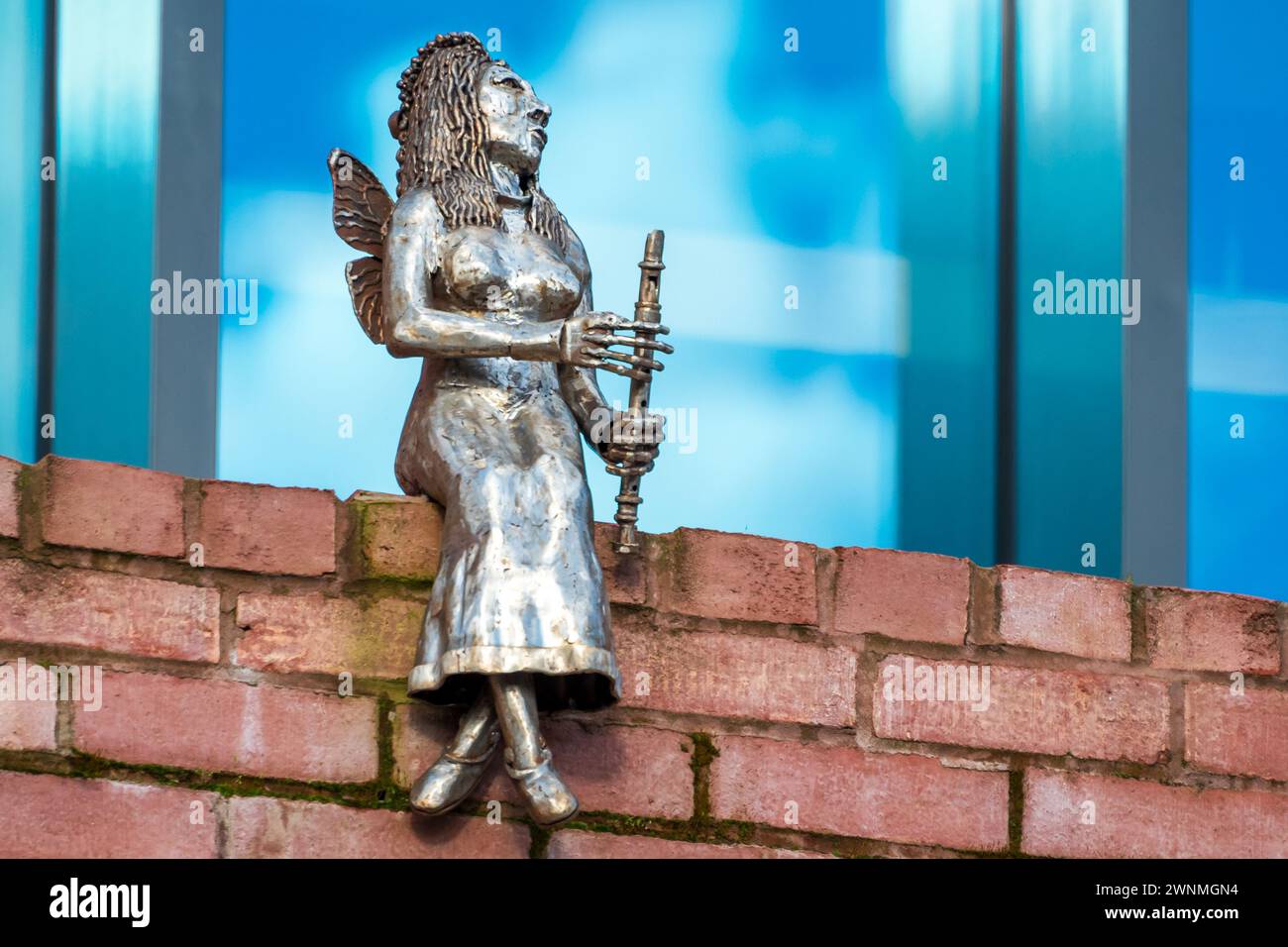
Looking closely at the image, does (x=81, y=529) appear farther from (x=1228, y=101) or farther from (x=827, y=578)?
(x=1228, y=101)

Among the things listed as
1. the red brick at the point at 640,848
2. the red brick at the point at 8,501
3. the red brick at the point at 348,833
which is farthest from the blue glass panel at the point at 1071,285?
the red brick at the point at 8,501

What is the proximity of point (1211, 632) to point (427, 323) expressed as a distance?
1.58 meters

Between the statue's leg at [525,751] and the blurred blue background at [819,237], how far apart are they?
1586 millimetres

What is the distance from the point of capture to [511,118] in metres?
3.97

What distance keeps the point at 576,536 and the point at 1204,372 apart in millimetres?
2340

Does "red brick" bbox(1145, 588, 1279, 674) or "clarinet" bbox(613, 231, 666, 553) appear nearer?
Result: "clarinet" bbox(613, 231, 666, 553)

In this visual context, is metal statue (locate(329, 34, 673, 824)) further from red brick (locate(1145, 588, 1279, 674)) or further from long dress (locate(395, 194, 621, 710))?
red brick (locate(1145, 588, 1279, 674))

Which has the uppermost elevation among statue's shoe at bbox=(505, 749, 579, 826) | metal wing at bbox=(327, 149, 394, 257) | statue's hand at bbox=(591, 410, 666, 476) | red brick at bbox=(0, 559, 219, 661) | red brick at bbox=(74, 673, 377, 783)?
metal wing at bbox=(327, 149, 394, 257)

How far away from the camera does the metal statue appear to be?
3572mm

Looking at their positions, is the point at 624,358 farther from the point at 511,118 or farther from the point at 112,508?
the point at 112,508

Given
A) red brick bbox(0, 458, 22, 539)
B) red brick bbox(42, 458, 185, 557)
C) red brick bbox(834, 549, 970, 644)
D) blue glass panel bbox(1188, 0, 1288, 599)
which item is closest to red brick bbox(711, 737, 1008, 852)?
red brick bbox(834, 549, 970, 644)

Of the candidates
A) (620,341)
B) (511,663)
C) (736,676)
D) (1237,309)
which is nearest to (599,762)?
(736,676)

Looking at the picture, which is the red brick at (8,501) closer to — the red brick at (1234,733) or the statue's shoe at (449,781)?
the statue's shoe at (449,781)

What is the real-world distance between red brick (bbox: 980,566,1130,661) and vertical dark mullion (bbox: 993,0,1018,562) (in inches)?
49.3
